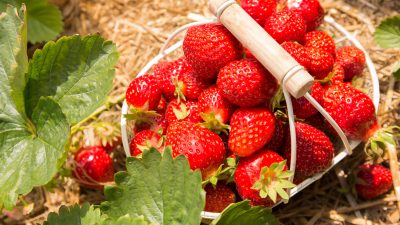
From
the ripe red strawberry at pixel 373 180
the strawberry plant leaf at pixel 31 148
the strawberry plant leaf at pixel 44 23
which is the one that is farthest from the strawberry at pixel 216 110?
the strawberry plant leaf at pixel 44 23

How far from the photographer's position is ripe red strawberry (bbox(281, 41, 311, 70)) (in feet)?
3.94

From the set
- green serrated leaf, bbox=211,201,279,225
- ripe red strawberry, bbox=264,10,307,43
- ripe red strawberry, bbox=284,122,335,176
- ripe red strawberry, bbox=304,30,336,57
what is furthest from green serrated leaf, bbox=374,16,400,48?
green serrated leaf, bbox=211,201,279,225

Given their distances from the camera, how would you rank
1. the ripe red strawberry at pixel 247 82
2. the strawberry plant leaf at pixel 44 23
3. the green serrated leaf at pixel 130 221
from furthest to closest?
the strawberry plant leaf at pixel 44 23
the ripe red strawberry at pixel 247 82
the green serrated leaf at pixel 130 221

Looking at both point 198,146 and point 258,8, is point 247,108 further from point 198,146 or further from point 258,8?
point 258,8

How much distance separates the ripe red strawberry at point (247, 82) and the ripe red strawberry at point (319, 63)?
0.55ft

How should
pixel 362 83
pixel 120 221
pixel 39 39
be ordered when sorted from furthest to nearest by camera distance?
pixel 39 39
pixel 362 83
pixel 120 221

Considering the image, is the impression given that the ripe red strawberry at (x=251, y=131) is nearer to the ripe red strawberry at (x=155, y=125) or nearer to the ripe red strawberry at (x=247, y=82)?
the ripe red strawberry at (x=247, y=82)

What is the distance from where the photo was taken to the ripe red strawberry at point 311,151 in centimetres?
121

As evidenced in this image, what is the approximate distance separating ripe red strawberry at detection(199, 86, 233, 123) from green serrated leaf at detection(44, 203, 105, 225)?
0.34m

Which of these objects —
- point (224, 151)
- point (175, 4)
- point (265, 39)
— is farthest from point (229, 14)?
point (175, 4)

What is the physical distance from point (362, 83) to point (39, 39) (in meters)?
1.04

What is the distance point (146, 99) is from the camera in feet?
4.26

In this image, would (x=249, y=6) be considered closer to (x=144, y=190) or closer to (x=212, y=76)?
(x=212, y=76)

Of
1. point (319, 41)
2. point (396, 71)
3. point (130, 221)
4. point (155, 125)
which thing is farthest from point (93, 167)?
point (396, 71)
